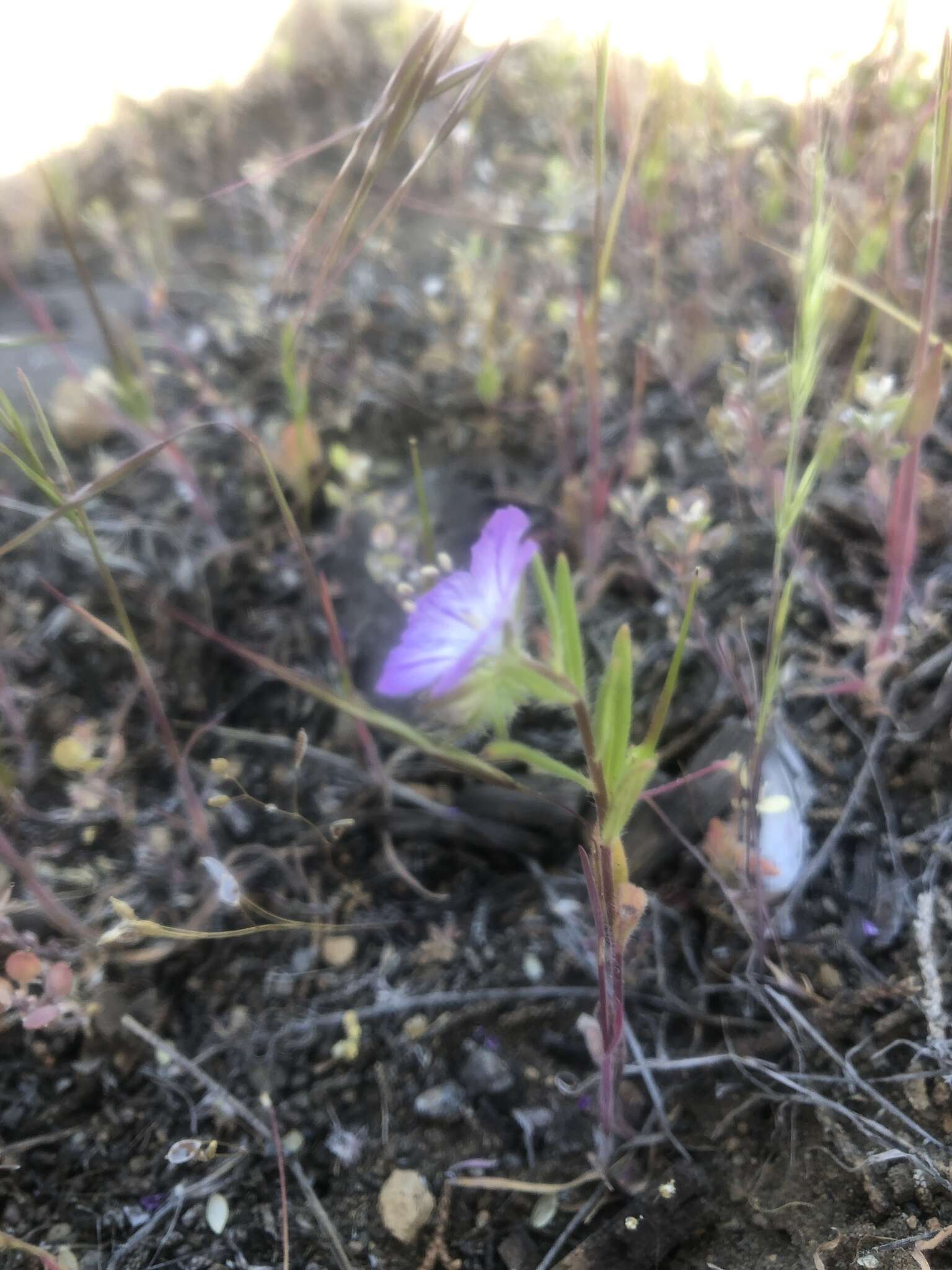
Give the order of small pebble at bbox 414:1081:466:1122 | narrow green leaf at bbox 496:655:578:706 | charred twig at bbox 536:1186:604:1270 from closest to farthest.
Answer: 1. narrow green leaf at bbox 496:655:578:706
2. charred twig at bbox 536:1186:604:1270
3. small pebble at bbox 414:1081:466:1122

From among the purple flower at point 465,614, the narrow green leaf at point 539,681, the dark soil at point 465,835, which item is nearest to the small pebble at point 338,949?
the dark soil at point 465,835

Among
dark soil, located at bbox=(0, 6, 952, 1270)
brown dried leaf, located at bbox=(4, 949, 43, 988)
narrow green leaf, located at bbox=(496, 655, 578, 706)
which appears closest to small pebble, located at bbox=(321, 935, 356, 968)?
dark soil, located at bbox=(0, 6, 952, 1270)

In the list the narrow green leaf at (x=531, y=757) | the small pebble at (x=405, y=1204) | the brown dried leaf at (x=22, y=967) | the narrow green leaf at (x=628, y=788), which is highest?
the narrow green leaf at (x=531, y=757)

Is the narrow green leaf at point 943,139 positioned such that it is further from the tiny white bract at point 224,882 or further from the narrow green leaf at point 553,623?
the tiny white bract at point 224,882

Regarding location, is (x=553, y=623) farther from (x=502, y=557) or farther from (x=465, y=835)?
(x=465, y=835)

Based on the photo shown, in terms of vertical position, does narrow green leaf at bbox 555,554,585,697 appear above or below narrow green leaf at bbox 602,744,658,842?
above

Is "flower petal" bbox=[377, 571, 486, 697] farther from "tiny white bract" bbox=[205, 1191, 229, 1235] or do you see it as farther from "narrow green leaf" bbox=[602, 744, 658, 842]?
"tiny white bract" bbox=[205, 1191, 229, 1235]

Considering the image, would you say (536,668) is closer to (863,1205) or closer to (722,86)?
(863,1205)
